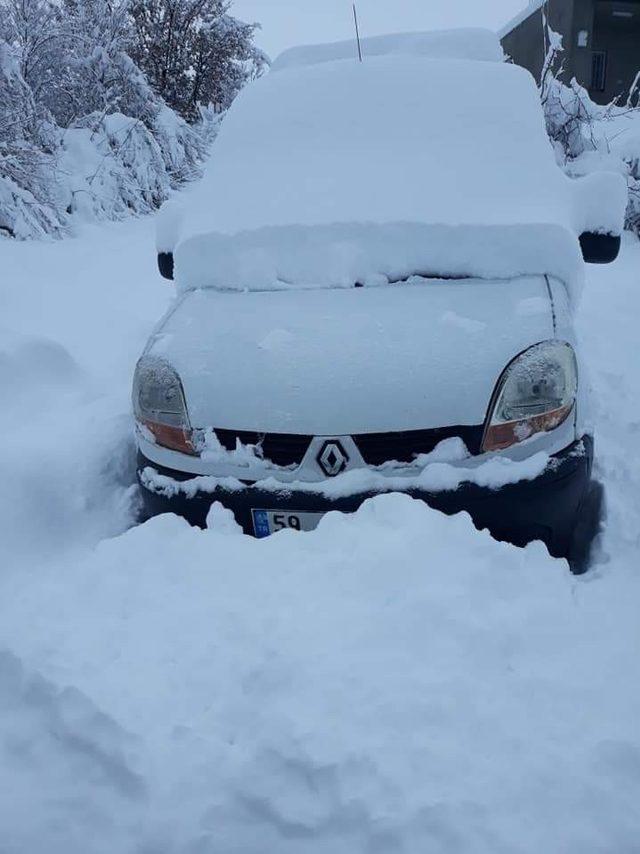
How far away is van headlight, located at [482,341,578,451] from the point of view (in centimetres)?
201

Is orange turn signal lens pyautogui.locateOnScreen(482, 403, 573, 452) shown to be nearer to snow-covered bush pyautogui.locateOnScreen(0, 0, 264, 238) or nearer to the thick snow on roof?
the thick snow on roof

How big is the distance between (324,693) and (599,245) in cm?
225

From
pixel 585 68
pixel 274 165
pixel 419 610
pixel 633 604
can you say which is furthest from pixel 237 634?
pixel 585 68

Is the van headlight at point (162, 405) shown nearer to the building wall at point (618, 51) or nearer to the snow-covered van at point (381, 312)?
the snow-covered van at point (381, 312)

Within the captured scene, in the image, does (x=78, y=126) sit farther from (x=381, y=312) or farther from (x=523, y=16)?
(x=523, y=16)

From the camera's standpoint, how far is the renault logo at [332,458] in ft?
6.60

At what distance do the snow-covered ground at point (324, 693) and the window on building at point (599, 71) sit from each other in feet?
79.7

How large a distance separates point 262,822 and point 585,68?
23921 millimetres

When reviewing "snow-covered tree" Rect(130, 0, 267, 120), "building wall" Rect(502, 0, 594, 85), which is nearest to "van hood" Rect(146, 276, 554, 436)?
"snow-covered tree" Rect(130, 0, 267, 120)

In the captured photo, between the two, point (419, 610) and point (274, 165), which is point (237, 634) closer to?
point (419, 610)

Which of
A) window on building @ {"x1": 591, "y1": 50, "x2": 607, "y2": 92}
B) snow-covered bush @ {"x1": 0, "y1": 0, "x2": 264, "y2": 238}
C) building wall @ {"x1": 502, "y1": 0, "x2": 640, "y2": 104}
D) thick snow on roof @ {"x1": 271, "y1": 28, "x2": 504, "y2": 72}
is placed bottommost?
window on building @ {"x1": 591, "y1": 50, "x2": 607, "y2": 92}

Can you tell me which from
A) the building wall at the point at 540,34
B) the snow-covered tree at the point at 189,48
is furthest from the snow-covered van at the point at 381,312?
the building wall at the point at 540,34

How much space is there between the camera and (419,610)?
1.61m

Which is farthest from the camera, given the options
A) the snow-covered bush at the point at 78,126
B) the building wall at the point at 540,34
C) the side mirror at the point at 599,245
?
the building wall at the point at 540,34
